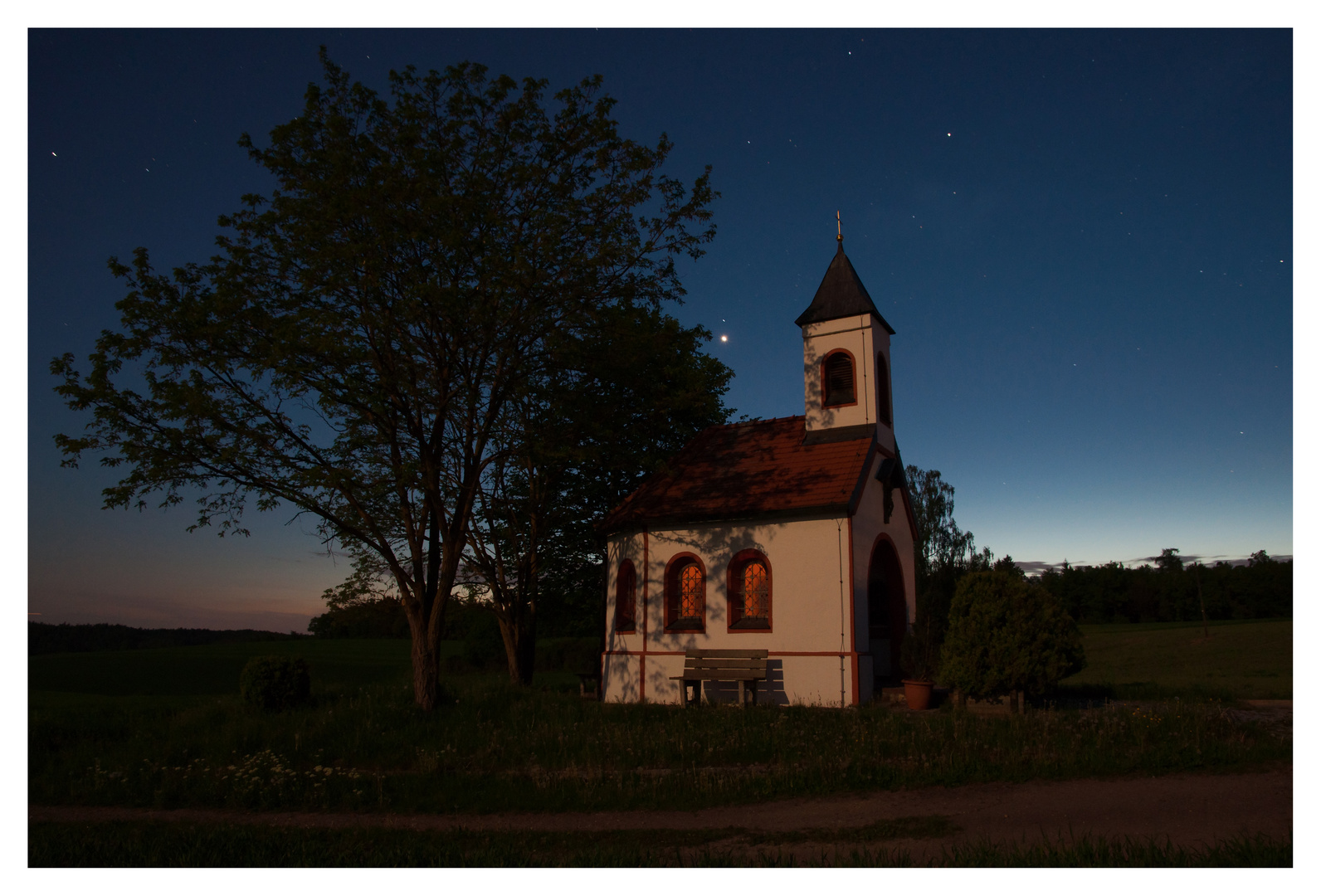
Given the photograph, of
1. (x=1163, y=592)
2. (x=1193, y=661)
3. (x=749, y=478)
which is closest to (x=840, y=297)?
→ (x=749, y=478)

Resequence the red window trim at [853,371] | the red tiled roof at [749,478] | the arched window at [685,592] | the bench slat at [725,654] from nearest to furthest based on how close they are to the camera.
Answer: the bench slat at [725,654] < the red tiled roof at [749,478] < the arched window at [685,592] < the red window trim at [853,371]

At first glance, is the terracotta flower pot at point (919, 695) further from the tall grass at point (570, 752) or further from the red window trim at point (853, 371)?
the red window trim at point (853, 371)

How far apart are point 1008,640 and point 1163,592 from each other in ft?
218

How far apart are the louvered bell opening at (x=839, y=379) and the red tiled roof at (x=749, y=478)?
113 centimetres

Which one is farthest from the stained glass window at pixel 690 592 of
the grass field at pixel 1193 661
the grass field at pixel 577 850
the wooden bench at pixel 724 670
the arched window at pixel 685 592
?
the grass field at pixel 577 850

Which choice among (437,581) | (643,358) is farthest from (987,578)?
(437,581)

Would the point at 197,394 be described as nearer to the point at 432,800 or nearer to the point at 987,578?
the point at 432,800

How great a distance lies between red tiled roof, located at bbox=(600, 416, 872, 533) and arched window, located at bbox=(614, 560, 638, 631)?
3.95 feet

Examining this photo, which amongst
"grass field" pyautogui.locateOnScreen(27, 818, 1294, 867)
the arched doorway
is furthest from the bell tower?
"grass field" pyautogui.locateOnScreen(27, 818, 1294, 867)

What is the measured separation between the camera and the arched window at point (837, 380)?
20.3 meters

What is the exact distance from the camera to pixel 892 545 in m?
20.0

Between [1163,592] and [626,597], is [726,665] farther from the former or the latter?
[1163,592]

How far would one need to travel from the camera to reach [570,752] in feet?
38.3

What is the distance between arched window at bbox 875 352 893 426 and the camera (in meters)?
20.1
